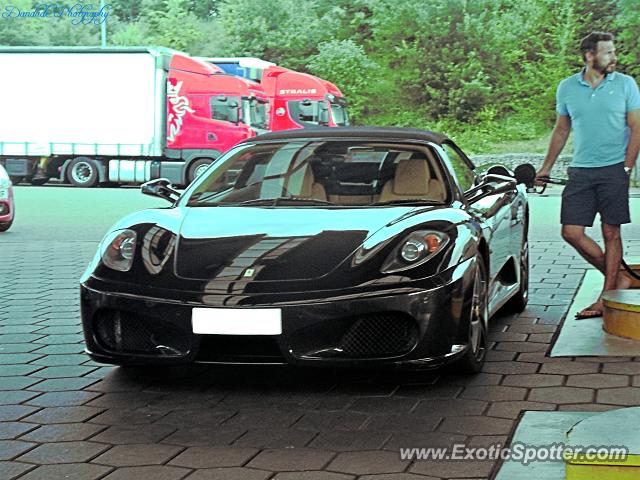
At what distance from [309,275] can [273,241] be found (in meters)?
0.32

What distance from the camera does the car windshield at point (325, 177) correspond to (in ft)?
18.7

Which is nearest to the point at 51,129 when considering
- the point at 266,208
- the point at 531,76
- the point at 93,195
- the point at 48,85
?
the point at 48,85

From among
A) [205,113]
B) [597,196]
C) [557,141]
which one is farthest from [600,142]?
[205,113]

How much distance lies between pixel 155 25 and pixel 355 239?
47488 millimetres

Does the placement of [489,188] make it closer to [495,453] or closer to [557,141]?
[557,141]

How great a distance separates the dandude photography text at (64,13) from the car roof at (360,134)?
4651 centimetres

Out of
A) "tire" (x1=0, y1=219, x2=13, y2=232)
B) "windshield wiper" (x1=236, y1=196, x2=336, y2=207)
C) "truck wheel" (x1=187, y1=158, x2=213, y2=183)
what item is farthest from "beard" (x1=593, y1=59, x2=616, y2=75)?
"truck wheel" (x1=187, y1=158, x2=213, y2=183)

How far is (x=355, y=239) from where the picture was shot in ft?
16.5

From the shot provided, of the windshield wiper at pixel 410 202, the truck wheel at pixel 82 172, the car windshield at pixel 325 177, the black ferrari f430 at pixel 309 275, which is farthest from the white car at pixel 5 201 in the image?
the truck wheel at pixel 82 172

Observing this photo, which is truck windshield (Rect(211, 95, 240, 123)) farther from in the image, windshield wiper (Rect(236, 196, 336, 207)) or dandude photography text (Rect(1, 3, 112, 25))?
dandude photography text (Rect(1, 3, 112, 25))

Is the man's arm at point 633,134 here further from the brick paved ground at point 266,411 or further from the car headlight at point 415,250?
the car headlight at point 415,250

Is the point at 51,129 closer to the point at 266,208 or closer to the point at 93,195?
the point at 93,195

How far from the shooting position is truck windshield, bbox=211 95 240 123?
28.1 meters

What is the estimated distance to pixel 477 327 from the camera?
534 centimetres
